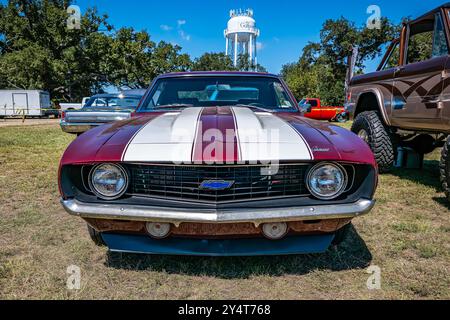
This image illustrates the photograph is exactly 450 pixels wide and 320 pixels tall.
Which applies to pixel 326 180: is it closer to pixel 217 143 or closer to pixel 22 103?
pixel 217 143

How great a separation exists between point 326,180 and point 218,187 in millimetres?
605

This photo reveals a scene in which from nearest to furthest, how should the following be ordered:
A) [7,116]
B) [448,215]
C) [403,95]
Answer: [448,215], [403,95], [7,116]

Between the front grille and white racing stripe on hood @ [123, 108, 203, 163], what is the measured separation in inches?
3.4

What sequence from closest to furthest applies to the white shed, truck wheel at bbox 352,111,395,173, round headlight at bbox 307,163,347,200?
round headlight at bbox 307,163,347,200 < truck wheel at bbox 352,111,395,173 < the white shed

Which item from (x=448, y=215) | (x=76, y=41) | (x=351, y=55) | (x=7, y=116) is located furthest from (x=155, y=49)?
(x=448, y=215)

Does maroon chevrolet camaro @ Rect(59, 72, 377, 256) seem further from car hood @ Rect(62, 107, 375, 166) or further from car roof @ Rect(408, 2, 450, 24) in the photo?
car roof @ Rect(408, 2, 450, 24)

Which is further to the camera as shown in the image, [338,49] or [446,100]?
[338,49]

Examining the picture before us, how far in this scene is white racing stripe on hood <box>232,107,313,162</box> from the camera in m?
1.82

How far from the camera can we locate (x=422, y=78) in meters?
3.72

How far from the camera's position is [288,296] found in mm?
1906

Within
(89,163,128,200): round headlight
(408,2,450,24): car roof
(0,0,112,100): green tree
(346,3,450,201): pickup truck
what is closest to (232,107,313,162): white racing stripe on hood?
(89,163,128,200): round headlight

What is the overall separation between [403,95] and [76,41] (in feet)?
99.7

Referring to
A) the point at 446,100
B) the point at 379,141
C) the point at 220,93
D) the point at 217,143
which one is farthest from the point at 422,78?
the point at 217,143
